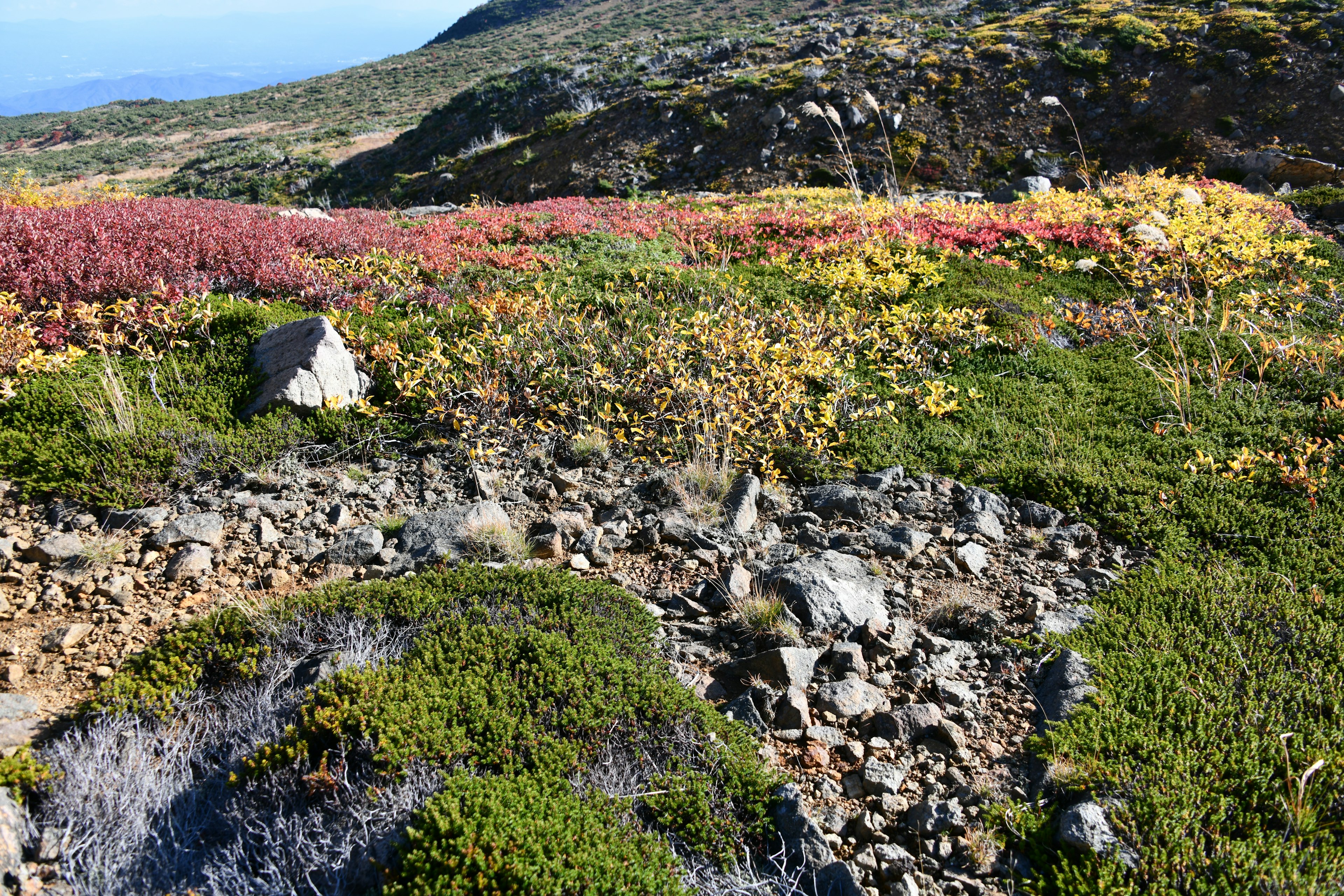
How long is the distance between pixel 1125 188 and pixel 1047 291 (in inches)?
274

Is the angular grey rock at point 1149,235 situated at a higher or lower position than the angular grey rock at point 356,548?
higher

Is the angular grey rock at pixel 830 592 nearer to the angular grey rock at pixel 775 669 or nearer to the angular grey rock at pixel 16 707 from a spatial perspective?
the angular grey rock at pixel 775 669

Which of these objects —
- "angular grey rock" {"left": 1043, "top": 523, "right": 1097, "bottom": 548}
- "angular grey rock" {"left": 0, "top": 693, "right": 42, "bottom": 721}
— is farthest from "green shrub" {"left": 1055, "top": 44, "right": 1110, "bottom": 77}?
"angular grey rock" {"left": 0, "top": 693, "right": 42, "bottom": 721}

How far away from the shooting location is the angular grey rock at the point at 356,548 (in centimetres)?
480

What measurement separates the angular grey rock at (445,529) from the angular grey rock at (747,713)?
6.97 ft

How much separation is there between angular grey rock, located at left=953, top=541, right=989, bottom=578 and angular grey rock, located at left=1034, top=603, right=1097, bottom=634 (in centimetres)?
58

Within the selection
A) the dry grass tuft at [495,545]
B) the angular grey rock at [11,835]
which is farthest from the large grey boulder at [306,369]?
the angular grey rock at [11,835]

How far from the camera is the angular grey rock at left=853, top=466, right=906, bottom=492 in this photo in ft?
19.4

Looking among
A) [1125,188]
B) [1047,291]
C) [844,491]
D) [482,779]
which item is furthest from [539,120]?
[482,779]

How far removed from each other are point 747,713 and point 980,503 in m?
2.96

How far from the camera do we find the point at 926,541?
17.0 feet

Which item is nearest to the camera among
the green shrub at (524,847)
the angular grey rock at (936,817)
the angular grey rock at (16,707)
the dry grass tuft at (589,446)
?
the green shrub at (524,847)

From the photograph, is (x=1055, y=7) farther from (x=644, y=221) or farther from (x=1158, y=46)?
(x=644, y=221)

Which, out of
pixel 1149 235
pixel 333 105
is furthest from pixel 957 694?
pixel 333 105
